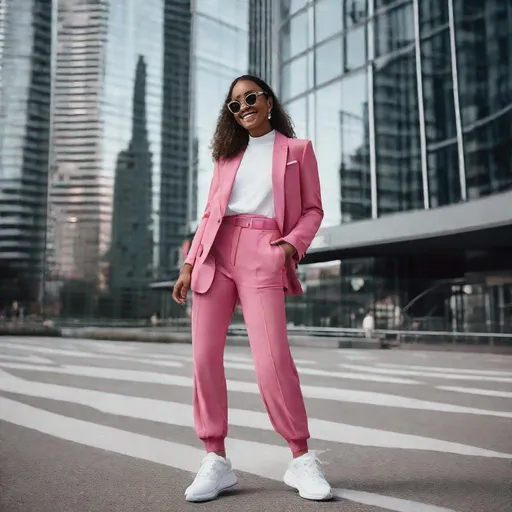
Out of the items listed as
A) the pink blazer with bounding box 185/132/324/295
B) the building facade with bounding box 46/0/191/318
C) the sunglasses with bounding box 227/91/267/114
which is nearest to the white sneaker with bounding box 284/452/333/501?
the pink blazer with bounding box 185/132/324/295

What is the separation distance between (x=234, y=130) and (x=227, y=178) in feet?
0.81

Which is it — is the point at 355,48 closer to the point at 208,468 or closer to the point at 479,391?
the point at 479,391

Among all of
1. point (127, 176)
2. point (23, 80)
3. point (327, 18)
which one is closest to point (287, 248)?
point (23, 80)

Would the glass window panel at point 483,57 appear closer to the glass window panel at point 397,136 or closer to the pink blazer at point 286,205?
the glass window panel at point 397,136

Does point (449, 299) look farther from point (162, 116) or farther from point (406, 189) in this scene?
point (162, 116)

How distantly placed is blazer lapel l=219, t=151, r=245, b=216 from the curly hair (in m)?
0.04

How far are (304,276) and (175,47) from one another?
147 feet

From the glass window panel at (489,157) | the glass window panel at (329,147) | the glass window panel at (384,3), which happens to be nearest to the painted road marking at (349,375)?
the glass window panel at (489,157)

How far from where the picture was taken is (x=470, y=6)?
571 inches

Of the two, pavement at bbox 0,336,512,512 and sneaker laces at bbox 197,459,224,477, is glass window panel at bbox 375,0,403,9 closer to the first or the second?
pavement at bbox 0,336,512,512

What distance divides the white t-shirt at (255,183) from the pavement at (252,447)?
3.38 ft

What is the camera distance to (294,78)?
19922 mm

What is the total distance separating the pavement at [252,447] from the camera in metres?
2.03

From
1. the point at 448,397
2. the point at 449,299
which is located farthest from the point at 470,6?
the point at 448,397
